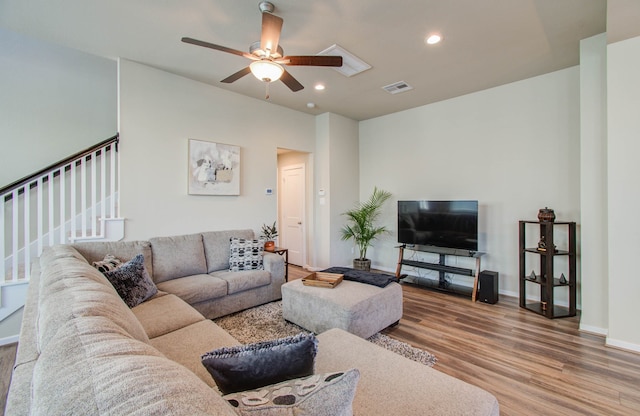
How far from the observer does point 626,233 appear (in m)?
2.49

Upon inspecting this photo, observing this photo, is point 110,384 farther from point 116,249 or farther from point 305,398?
point 116,249

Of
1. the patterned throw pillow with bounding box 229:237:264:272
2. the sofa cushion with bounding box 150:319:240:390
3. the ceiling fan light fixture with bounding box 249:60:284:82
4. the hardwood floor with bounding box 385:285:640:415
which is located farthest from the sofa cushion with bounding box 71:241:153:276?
the hardwood floor with bounding box 385:285:640:415

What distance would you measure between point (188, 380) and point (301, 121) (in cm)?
491

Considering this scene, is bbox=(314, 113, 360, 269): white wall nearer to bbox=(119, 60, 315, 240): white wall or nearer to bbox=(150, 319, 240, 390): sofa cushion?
bbox=(119, 60, 315, 240): white wall

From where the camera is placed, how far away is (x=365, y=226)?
5.20 m

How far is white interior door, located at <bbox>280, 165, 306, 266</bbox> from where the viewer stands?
5.58 meters

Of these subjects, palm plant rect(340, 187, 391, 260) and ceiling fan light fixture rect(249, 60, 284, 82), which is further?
palm plant rect(340, 187, 391, 260)

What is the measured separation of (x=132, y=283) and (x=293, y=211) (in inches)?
143

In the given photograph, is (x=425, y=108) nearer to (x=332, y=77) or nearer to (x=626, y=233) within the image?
(x=332, y=77)

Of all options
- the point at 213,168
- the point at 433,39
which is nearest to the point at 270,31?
the point at 433,39

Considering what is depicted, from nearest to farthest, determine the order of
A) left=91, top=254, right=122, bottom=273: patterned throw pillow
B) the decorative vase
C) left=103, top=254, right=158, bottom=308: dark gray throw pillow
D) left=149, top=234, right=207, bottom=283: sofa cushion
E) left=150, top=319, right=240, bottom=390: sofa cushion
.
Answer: left=150, top=319, right=240, bottom=390: sofa cushion → left=103, top=254, right=158, bottom=308: dark gray throw pillow → left=91, top=254, right=122, bottom=273: patterned throw pillow → left=149, top=234, right=207, bottom=283: sofa cushion → the decorative vase

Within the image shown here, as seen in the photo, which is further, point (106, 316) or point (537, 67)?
point (537, 67)

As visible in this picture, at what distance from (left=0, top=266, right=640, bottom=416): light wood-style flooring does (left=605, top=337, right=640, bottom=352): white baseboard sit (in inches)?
2.1

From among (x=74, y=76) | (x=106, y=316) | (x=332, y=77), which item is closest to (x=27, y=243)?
(x=74, y=76)
